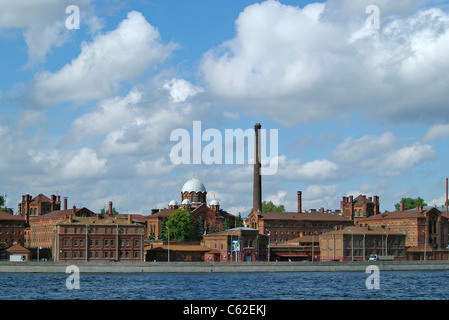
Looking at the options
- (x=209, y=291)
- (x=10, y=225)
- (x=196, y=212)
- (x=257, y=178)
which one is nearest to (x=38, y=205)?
(x=10, y=225)

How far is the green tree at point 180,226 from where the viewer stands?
138 m

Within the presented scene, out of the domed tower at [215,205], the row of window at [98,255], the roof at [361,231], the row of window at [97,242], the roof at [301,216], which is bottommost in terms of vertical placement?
the row of window at [98,255]

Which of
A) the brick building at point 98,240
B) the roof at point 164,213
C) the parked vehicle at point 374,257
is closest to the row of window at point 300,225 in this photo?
the roof at point 164,213

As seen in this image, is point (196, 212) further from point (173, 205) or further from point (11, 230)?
point (11, 230)

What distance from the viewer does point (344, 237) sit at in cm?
12925

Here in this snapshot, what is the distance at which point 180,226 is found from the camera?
138 metres

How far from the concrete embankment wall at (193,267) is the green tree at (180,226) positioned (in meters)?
32.5

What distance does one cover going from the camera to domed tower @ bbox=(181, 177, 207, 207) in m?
165

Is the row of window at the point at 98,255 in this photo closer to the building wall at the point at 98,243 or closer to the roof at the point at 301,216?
the building wall at the point at 98,243

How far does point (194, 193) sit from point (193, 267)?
6145 cm
